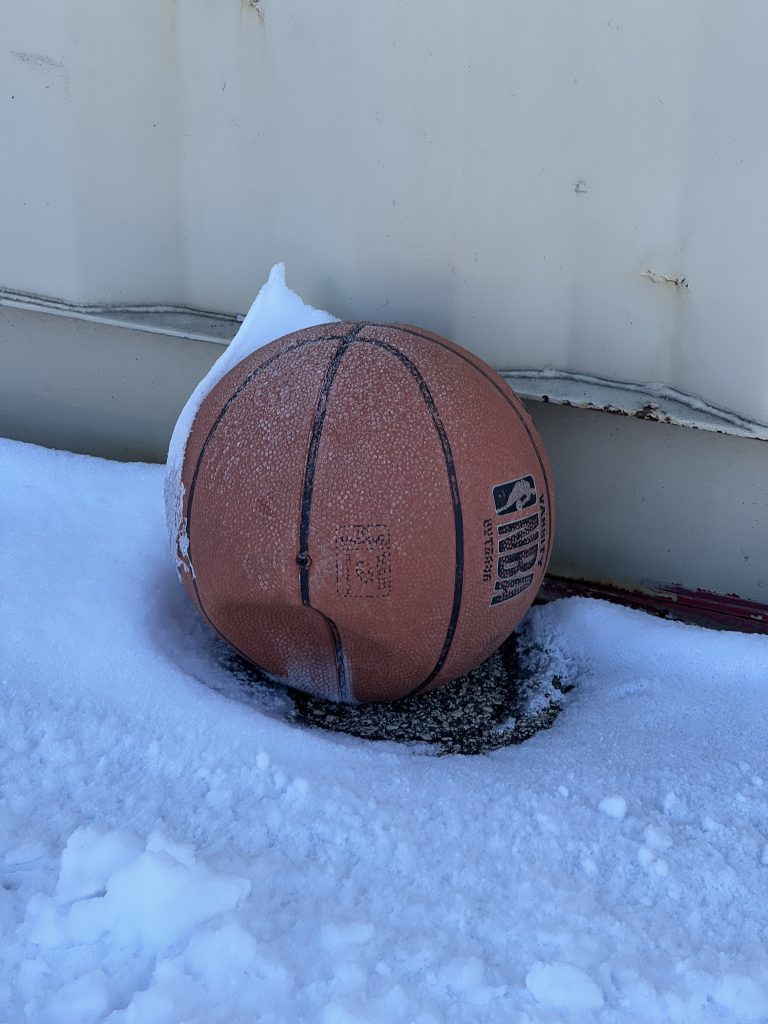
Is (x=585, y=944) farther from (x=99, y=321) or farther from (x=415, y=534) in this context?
(x=99, y=321)

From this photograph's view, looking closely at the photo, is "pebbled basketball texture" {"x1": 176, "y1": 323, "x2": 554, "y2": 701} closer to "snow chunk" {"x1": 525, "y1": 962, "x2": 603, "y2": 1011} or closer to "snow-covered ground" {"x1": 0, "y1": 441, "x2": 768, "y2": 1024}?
"snow-covered ground" {"x1": 0, "y1": 441, "x2": 768, "y2": 1024}

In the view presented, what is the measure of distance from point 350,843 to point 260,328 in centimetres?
140

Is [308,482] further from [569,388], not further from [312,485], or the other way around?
[569,388]

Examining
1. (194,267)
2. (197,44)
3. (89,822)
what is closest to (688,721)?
(89,822)

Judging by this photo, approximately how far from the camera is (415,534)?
2203mm

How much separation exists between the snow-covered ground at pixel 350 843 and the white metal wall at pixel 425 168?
92 cm

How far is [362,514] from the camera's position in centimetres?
219

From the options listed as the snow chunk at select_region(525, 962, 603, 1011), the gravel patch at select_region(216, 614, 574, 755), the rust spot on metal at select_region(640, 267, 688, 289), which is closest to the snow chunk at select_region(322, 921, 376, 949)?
the snow chunk at select_region(525, 962, 603, 1011)

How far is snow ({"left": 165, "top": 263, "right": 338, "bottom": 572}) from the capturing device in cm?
259

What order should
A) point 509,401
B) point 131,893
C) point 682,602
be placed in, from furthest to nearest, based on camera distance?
point 682,602
point 509,401
point 131,893

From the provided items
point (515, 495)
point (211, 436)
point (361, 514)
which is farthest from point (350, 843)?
point (211, 436)

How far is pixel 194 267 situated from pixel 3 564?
1.12m

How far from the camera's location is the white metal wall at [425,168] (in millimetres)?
2527

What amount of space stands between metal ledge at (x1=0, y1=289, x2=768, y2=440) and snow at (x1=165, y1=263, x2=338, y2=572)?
14.3 inches
